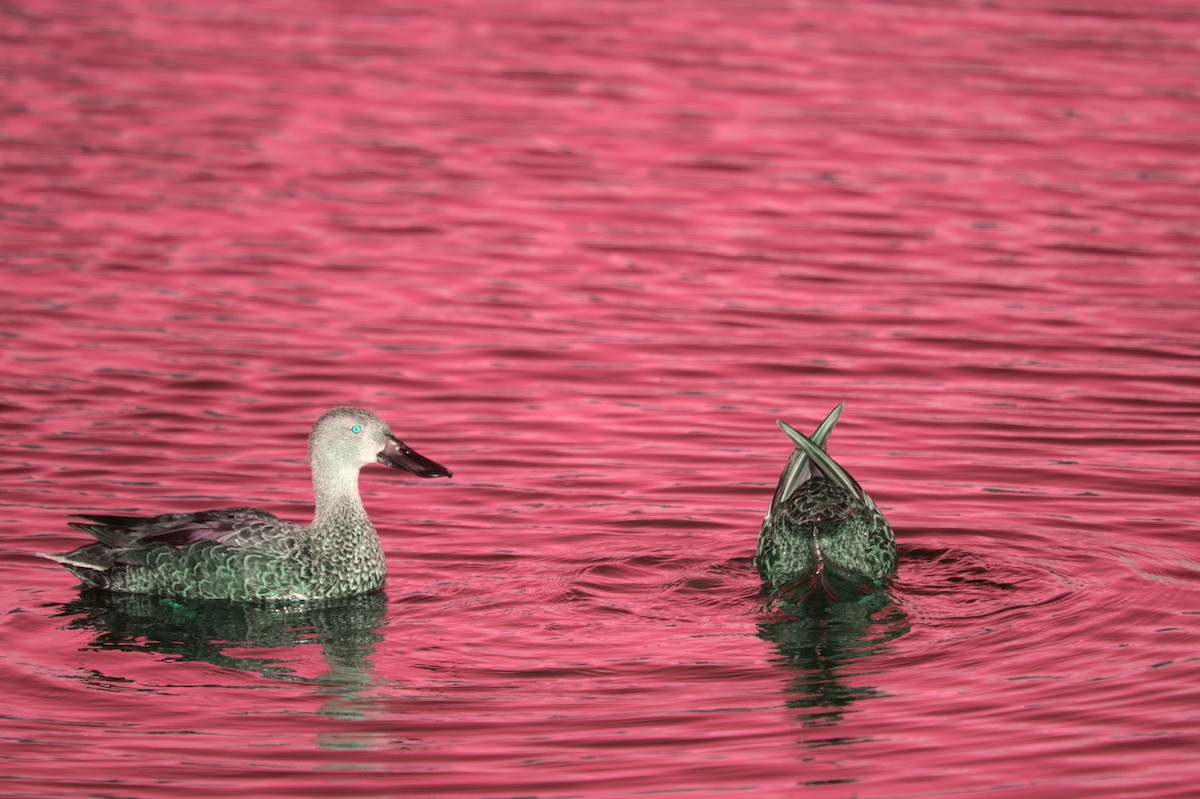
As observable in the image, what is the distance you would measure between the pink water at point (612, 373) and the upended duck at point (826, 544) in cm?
23

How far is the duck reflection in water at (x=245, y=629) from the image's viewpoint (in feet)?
27.3

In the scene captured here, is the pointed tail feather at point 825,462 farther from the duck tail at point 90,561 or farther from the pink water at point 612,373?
the duck tail at point 90,561

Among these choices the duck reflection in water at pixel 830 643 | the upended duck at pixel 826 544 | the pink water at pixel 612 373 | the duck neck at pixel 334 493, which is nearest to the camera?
the pink water at pixel 612 373

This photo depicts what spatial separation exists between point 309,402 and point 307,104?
860 cm

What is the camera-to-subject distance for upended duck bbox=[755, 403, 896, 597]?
30.8 feet

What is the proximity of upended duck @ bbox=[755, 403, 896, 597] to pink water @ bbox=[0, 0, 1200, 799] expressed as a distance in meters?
0.23

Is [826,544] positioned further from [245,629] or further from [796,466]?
[245,629]

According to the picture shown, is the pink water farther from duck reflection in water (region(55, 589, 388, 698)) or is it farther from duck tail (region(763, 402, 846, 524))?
duck tail (region(763, 402, 846, 524))

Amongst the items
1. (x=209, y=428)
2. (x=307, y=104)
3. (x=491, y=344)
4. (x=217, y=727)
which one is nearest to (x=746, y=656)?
(x=217, y=727)

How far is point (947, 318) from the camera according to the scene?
1429 cm

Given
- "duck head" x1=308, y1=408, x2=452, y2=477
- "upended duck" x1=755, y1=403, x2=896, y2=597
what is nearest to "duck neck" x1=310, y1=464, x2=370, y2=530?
"duck head" x1=308, y1=408, x2=452, y2=477

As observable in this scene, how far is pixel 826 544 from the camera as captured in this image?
9469 mm

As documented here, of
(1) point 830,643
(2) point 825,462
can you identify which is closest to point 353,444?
(2) point 825,462

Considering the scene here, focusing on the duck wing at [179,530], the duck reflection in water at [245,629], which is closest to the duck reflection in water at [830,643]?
the duck reflection in water at [245,629]
